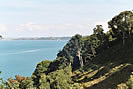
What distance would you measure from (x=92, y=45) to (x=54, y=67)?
2066 centimetres

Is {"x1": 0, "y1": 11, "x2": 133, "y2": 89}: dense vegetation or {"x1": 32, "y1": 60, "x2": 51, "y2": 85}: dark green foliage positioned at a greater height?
{"x1": 0, "y1": 11, "x2": 133, "y2": 89}: dense vegetation

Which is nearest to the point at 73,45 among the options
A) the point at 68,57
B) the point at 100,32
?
the point at 68,57

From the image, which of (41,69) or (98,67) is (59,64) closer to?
(41,69)

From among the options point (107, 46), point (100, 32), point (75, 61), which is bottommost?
point (75, 61)

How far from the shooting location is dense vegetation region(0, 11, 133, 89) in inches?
1261

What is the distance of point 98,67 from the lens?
49.0 m

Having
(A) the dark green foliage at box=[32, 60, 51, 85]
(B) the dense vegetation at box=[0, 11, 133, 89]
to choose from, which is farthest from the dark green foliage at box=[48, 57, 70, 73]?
(A) the dark green foliage at box=[32, 60, 51, 85]

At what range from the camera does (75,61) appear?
80250 mm

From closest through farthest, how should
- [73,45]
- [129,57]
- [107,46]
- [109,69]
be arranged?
1. [109,69]
2. [129,57]
3. [73,45]
4. [107,46]

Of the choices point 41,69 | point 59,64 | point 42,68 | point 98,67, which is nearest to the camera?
point 98,67

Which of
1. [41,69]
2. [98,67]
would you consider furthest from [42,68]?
[98,67]

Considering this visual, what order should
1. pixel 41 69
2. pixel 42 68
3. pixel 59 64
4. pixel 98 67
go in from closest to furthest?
pixel 98 67
pixel 59 64
pixel 42 68
pixel 41 69

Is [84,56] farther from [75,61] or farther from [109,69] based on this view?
[109,69]

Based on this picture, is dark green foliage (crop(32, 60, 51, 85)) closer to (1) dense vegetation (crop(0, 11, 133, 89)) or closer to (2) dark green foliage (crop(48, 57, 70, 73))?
(1) dense vegetation (crop(0, 11, 133, 89))
